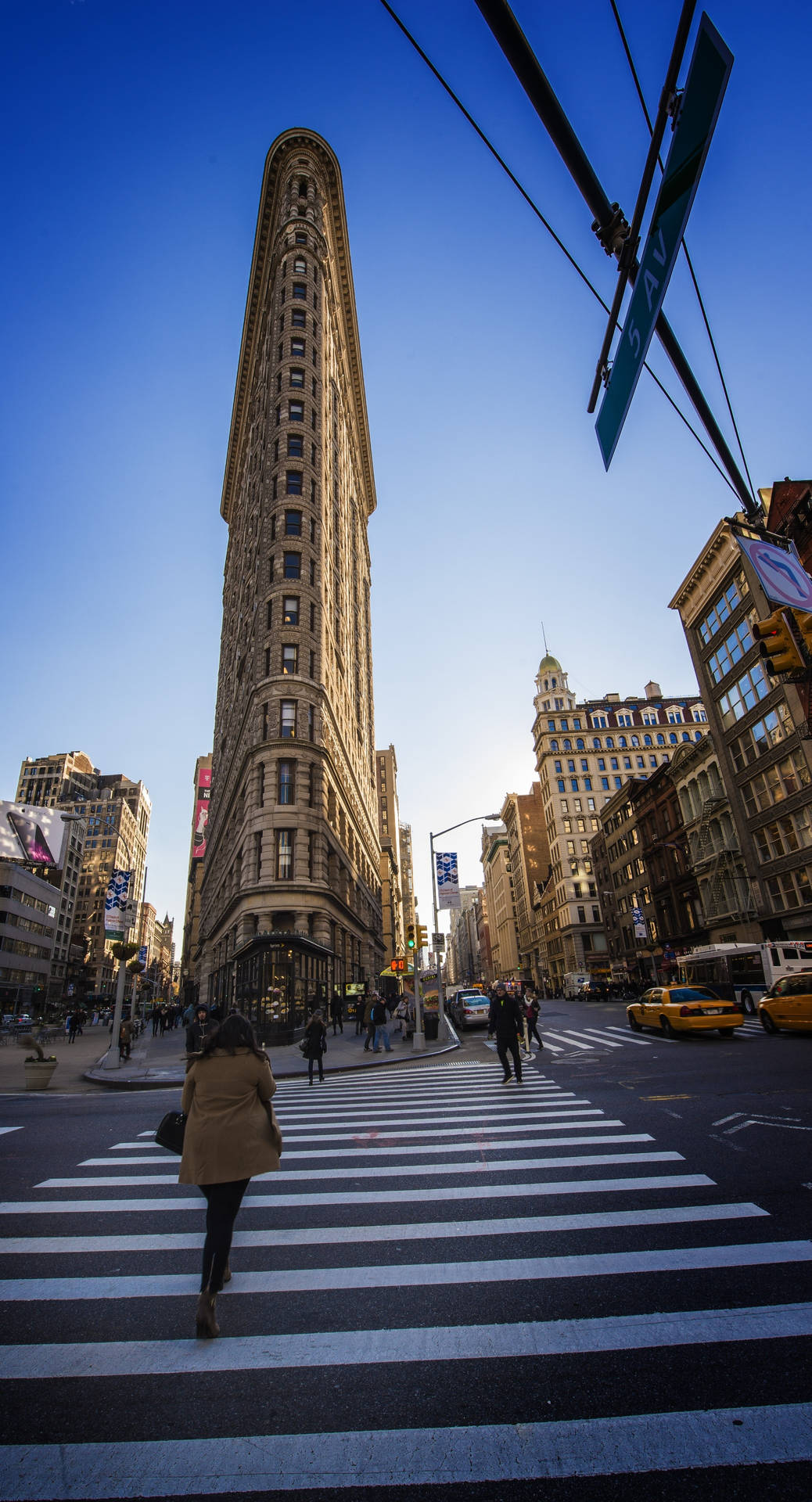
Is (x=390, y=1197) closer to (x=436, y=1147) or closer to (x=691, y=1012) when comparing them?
(x=436, y=1147)

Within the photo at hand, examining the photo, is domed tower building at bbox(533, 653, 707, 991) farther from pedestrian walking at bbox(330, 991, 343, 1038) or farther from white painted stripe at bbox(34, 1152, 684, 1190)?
white painted stripe at bbox(34, 1152, 684, 1190)

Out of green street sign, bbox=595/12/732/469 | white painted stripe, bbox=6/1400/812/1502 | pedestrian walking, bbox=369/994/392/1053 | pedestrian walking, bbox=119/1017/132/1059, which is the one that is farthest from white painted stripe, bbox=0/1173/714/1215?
pedestrian walking, bbox=369/994/392/1053

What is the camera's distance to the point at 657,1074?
43.3 feet

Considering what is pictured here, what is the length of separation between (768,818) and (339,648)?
30964mm

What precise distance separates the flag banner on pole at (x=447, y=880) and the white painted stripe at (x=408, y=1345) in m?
25.3

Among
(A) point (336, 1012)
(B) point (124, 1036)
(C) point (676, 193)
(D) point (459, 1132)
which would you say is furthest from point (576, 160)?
(A) point (336, 1012)

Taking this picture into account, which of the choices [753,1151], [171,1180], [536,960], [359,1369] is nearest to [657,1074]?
[753,1151]

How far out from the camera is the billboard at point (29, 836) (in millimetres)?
67000

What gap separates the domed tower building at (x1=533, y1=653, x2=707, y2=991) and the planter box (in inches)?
3017

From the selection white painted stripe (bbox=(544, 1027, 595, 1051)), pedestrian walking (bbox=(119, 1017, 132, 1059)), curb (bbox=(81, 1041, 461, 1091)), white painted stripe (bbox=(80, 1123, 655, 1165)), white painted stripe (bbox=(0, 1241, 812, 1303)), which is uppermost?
pedestrian walking (bbox=(119, 1017, 132, 1059))

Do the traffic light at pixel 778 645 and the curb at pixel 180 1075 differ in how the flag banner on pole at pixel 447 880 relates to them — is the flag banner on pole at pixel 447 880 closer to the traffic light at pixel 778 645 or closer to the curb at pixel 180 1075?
the curb at pixel 180 1075

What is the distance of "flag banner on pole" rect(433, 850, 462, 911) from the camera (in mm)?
29703

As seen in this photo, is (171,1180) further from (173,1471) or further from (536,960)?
(536,960)

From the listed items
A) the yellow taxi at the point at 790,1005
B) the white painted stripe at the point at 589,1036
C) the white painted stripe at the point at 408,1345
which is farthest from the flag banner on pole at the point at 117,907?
the white painted stripe at the point at 408,1345
